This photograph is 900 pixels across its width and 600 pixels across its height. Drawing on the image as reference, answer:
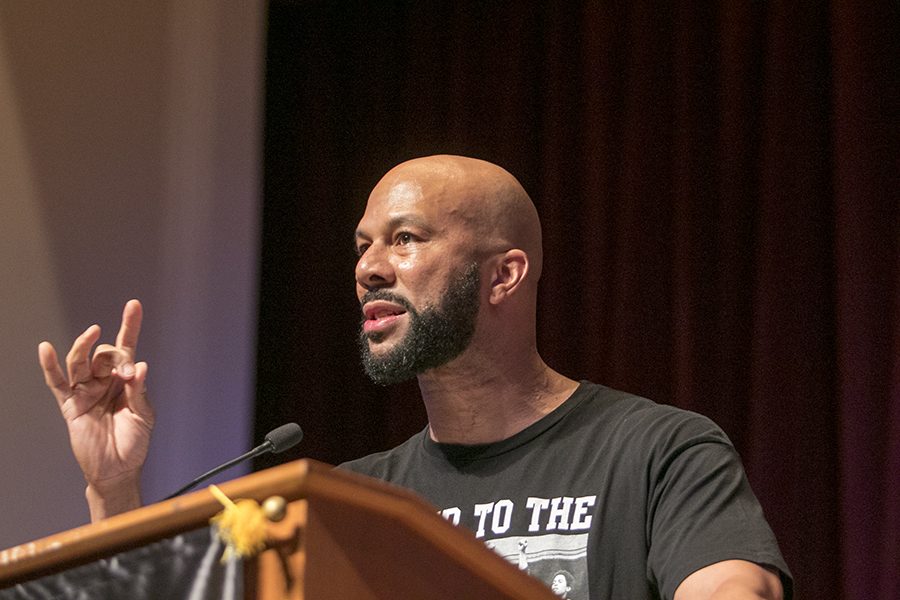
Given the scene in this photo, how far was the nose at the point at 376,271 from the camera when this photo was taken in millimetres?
2162

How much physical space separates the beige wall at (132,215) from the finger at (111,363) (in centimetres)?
123

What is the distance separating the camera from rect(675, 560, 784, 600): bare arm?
148 cm

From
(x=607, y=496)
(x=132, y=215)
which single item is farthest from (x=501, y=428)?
(x=132, y=215)

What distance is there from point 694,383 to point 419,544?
2.20m

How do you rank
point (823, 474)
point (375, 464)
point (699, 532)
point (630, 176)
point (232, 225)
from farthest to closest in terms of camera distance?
point (232, 225) < point (630, 176) < point (823, 474) < point (375, 464) < point (699, 532)

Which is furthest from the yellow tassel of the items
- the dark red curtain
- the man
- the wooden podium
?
the dark red curtain

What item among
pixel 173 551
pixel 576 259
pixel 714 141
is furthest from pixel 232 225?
pixel 173 551

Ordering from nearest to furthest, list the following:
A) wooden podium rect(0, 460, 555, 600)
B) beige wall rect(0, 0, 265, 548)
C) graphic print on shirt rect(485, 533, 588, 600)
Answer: wooden podium rect(0, 460, 555, 600)
graphic print on shirt rect(485, 533, 588, 600)
beige wall rect(0, 0, 265, 548)

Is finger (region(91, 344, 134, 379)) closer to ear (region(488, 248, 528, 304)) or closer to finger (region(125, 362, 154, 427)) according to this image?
finger (region(125, 362, 154, 427))

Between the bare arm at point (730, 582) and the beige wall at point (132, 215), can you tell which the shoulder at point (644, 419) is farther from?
the beige wall at point (132, 215)

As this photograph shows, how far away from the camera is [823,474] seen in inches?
110

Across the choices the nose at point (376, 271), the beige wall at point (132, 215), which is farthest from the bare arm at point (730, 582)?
the beige wall at point (132, 215)

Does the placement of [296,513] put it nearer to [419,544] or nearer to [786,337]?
[419,544]

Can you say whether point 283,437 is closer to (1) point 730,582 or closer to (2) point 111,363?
(2) point 111,363
